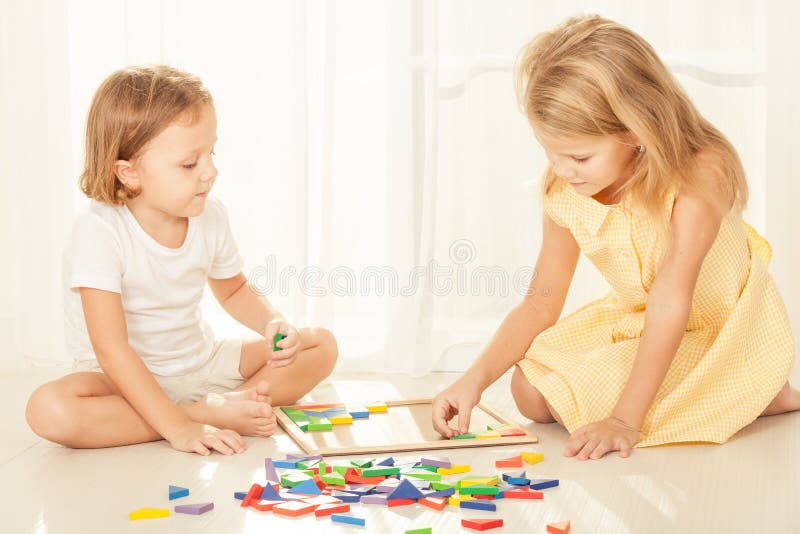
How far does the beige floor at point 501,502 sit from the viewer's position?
112cm

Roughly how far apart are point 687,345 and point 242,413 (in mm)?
660

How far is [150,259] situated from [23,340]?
29.8 inches

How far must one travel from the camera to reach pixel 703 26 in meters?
1.87

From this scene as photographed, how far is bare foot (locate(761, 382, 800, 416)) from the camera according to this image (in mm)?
1528

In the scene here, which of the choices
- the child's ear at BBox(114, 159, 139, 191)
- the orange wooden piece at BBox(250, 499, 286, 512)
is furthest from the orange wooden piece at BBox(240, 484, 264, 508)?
the child's ear at BBox(114, 159, 139, 191)

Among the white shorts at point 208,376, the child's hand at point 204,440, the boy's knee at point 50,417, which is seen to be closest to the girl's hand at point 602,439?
the child's hand at point 204,440

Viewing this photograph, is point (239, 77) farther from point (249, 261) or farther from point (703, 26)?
point (703, 26)

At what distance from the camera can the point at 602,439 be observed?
1353 mm

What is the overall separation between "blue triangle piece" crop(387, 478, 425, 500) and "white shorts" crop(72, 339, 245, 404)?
0.53 meters

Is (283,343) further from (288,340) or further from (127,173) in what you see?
(127,173)

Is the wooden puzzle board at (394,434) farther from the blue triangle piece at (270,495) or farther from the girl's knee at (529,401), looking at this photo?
the blue triangle piece at (270,495)

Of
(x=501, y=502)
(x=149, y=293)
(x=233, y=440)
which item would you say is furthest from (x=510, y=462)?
(x=149, y=293)

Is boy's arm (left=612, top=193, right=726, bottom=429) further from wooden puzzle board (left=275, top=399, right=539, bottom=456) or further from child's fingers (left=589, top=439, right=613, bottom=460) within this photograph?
wooden puzzle board (left=275, top=399, right=539, bottom=456)

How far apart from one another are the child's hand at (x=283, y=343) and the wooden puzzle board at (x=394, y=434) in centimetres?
9
